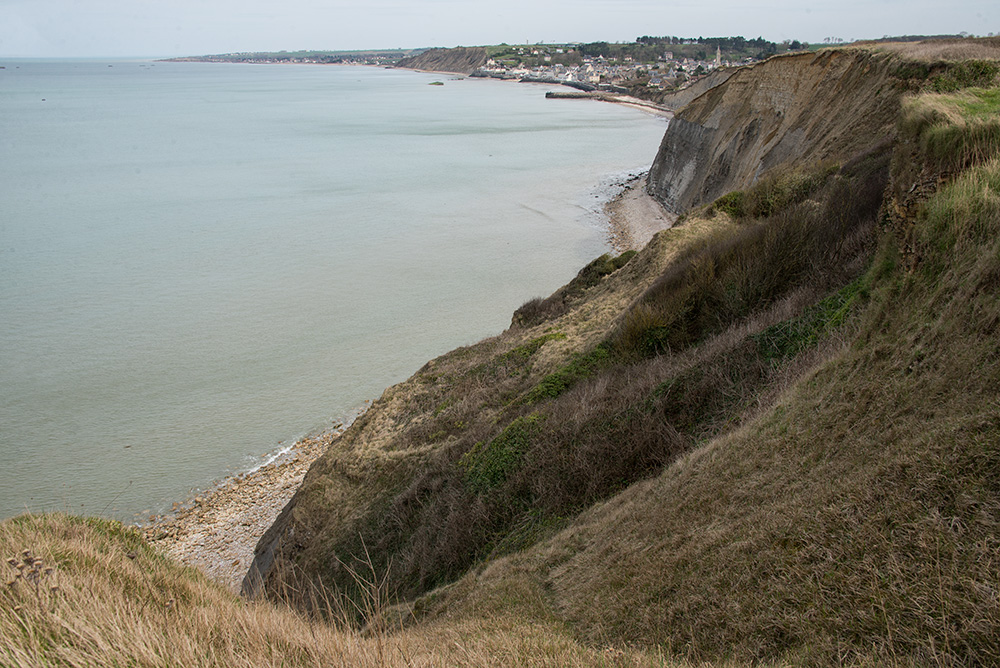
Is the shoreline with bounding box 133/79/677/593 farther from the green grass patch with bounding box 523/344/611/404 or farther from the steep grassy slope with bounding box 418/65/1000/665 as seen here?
the steep grassy slope with bounding box 418/65/1000/665

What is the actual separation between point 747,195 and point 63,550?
17.0 m

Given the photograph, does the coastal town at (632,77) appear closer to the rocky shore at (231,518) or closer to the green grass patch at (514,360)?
the green grass patch at (514,360)

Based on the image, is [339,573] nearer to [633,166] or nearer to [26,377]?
[26,377]

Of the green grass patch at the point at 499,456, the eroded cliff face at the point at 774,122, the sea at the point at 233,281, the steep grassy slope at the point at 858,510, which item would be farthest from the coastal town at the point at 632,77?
the steep grassy slope at the point at 858,510

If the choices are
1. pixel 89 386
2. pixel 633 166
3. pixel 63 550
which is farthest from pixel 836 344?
pixel 633 166

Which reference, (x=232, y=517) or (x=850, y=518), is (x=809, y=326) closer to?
(x=850, y=518)

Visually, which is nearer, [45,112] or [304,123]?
[304,123]

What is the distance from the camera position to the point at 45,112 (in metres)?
102

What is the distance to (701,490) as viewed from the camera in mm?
5945

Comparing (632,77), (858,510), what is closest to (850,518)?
(858,510)

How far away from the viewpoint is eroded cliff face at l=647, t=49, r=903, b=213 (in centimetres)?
1964

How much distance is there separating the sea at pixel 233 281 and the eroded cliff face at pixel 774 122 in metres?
6.34

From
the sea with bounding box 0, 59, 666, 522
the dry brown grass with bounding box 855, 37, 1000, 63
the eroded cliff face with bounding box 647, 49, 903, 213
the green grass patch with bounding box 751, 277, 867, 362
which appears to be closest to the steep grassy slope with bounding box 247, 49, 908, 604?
the green grass patch with bounding box 751, 277, 867, 362

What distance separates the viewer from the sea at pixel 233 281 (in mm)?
17562
